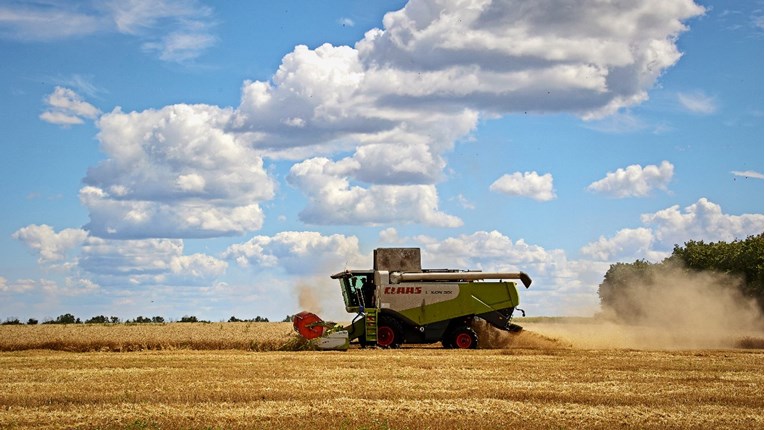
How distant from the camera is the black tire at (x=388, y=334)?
113ft

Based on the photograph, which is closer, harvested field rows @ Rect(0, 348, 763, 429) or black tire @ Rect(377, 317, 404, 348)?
harvested field rows @ Rect(0, 348, 763, 429)

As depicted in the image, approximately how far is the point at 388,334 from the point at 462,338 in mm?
2871

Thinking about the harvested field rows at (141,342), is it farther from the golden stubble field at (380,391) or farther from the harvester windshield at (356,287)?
the golden stubble field at (380,391)

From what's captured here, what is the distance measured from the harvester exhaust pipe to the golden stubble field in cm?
569

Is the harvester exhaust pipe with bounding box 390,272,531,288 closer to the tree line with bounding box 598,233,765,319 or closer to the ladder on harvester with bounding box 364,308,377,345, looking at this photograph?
the ladder on harvester with bounding box 364,308,377,345

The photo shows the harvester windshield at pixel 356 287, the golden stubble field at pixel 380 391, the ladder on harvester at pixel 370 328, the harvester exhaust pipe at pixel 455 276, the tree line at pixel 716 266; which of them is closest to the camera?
the golden stubble field at pixel 380 391

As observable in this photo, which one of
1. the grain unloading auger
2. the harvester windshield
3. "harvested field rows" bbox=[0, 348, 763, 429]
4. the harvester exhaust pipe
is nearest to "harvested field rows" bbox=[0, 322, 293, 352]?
the grain unloading auger

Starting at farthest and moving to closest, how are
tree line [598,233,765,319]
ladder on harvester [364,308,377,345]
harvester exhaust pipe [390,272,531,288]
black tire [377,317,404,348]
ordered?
tree line [598,233,765,319]
harvester exhaust pipe [390,272,531,288]
black tire [377,317,404,348]
ladder on harvester [364,308,377,345]

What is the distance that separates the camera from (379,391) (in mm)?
18797

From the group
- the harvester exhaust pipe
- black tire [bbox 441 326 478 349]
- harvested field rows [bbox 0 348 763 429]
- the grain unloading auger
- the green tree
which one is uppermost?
the green tree

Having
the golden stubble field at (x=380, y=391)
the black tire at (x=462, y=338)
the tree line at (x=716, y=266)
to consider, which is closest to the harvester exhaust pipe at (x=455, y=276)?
the black tire at (x=462, y=338)

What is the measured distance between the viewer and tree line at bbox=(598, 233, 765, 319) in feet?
188

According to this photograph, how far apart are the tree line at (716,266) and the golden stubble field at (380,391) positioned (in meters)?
28.2

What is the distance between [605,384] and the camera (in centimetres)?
2081
